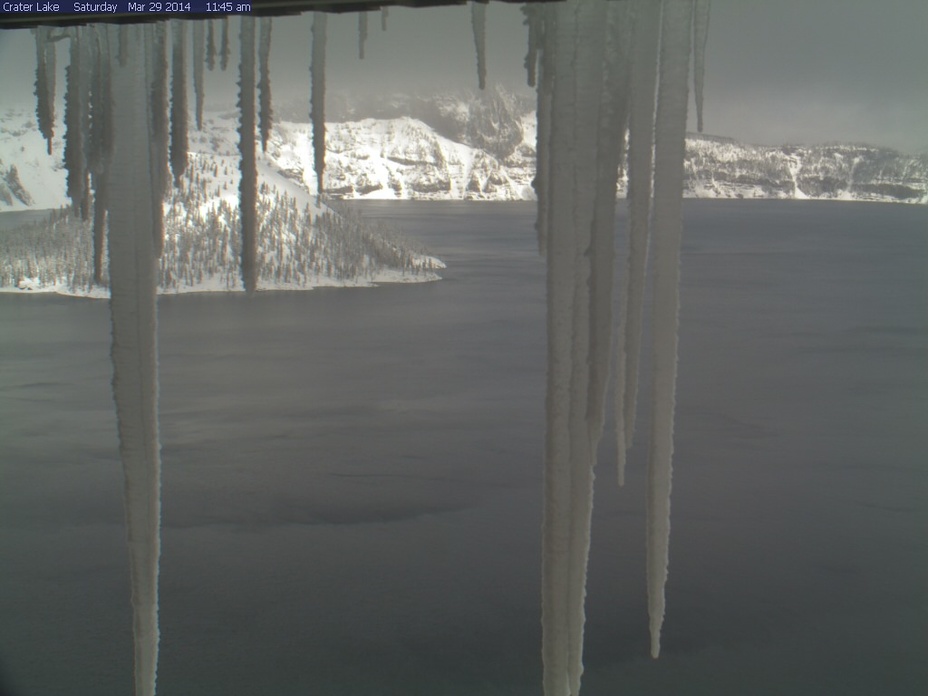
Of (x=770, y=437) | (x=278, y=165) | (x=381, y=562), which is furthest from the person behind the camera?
(x=278, y=165)

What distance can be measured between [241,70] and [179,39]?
0.14 m

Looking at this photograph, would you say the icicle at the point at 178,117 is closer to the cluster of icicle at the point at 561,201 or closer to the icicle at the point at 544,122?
the cluster of icicle at the point at 561,201

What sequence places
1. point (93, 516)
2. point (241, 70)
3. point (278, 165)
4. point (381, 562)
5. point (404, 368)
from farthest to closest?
point (278, 165)
point (404, 368)
point (93, 516)
point (381, 562)
point (241, 70)

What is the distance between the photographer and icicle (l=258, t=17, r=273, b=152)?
1409 millimetres

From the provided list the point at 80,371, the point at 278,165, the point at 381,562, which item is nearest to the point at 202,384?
the point at 80,371

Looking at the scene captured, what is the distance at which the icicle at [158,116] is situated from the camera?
1421 millimetres

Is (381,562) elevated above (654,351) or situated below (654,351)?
below

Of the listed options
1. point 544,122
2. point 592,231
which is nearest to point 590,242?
point 592,231

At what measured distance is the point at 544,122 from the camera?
1356 mm

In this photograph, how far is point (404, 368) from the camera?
11531 mm

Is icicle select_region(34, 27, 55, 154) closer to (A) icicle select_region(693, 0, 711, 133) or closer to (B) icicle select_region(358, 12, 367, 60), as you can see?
(B) icicle select_region(358, 12, 367, 60)

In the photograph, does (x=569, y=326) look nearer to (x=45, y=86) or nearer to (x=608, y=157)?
(x=608, y=157)

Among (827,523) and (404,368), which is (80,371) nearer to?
(404,368)

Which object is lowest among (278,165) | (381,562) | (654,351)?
(381,562)
